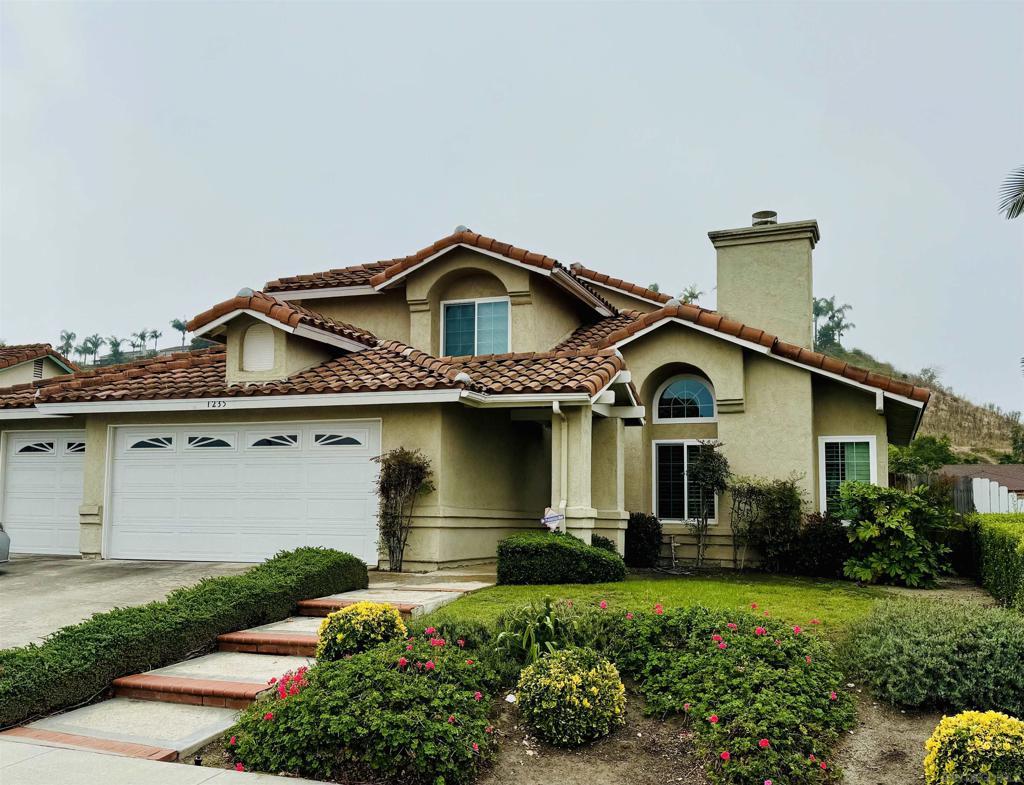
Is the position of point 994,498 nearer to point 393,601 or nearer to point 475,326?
Result: point 475,326

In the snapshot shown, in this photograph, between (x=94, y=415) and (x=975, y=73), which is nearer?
(x=94, y=415)

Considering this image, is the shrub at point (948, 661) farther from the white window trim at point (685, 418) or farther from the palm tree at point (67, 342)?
the palm tree at point (67, 342)

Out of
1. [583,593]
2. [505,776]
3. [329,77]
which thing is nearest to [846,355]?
[329,77]

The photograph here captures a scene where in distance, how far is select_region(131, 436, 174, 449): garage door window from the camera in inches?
619

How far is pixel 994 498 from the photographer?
61.2 feet

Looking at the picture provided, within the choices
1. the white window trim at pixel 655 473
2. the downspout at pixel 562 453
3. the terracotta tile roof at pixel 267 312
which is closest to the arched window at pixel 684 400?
the white window trim at pixel 655 473

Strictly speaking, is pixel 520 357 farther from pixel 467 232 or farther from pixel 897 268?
pixel 897 268

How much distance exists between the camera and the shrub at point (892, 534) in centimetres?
1423

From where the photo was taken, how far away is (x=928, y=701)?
21.2 feet

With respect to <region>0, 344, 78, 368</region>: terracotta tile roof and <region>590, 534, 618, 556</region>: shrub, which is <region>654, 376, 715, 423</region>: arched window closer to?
<region>590, 534, 618, 556</region>: shrub

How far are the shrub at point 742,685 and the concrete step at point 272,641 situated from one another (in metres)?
3.19

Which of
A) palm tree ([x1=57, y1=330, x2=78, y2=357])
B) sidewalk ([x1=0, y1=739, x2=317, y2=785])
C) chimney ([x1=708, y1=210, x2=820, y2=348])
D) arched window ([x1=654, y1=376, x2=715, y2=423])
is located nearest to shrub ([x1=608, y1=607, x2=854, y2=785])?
sidewalk ([x1=0, y1=739, x2=317, y2=785])

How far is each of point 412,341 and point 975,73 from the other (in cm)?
1261

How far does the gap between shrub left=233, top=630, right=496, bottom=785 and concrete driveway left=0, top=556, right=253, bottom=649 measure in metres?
4.18
